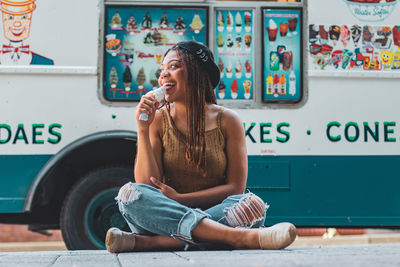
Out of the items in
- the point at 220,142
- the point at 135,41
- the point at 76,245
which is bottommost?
the point at 76,245

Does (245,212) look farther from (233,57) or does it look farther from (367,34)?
(367,34)

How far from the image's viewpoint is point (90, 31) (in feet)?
13.7

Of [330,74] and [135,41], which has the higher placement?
[135,41]

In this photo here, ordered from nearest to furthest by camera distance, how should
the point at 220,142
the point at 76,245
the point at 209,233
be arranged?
the point at 209,233 < the point at 220,142 < the point at 76,245

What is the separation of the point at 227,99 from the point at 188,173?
1486 mm

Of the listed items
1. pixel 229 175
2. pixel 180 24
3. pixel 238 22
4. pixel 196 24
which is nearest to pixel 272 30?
pixel 238 22

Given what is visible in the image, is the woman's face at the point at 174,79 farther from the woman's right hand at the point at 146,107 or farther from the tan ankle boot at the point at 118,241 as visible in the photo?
the tan ankle boot at the point at 118,241

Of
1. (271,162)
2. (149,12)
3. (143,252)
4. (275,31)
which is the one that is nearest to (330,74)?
(275,31)

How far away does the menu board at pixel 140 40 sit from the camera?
413cm

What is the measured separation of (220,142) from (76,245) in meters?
1.77

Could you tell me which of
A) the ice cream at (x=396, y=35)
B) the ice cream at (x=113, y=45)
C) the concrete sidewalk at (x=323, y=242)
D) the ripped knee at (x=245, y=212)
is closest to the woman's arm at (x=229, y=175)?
the ripped knee at (x=245, y=212)

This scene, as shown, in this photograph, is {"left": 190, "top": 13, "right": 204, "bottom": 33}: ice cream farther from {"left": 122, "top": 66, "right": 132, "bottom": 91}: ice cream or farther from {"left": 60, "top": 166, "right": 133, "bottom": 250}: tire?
{"left": 60, "top": 166, "right": 133, "bottom": 250}: tire

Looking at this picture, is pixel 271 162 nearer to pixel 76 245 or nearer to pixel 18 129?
pixel 76 245

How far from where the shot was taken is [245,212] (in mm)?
2641
